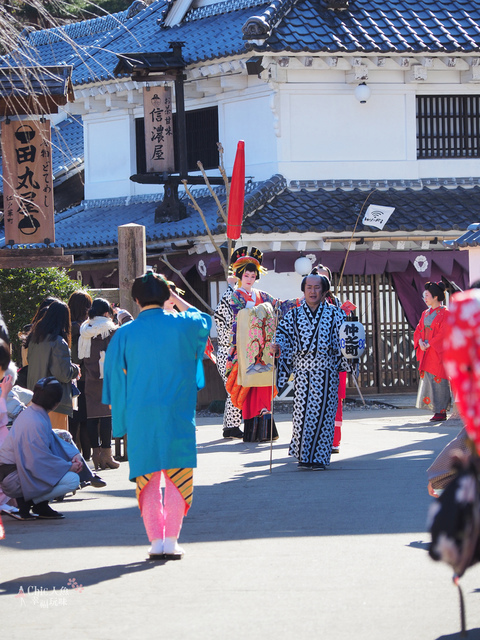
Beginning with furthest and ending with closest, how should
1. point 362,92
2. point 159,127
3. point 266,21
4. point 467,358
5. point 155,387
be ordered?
point 159,127 → point 362,92 → point 266,21 → point 155,387 → point 467,358

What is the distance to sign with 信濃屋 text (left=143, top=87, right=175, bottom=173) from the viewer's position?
765 inches

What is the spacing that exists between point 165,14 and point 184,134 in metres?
4.16

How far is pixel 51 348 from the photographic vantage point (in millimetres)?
9281

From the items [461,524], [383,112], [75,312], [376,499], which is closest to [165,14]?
[383,112]

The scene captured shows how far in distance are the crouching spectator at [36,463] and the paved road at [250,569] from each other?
248mm

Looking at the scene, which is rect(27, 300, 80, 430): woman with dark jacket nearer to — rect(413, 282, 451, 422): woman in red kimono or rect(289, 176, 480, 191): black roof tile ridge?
rect(413, 282, 451, 422): woman in red kimono

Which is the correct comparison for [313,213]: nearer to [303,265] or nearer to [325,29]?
[303,265]

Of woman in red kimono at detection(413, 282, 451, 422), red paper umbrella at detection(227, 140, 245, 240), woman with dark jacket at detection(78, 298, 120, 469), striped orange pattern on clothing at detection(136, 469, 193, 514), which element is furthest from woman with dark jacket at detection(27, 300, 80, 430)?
woman in red kimono at detection(413, 282, 451, 422)

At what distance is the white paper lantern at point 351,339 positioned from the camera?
10234 mm

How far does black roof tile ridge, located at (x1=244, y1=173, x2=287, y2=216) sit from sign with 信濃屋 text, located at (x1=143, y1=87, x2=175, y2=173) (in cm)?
195

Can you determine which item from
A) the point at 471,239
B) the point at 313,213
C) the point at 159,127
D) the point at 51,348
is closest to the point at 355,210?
the point at 313,213

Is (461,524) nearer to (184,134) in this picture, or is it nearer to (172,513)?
(172,513)

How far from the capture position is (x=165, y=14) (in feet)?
72.9

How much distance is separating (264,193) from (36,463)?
10786 millimetres
